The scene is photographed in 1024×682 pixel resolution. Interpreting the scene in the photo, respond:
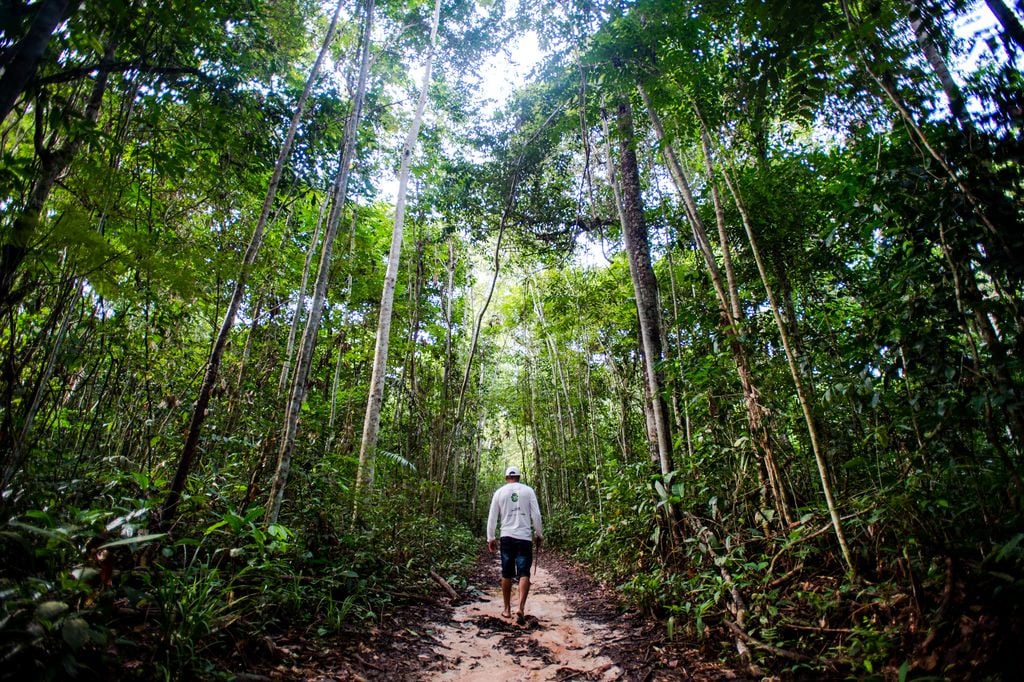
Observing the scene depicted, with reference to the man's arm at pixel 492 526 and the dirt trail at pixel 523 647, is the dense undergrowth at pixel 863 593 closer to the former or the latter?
the dirt trail at pixel 523 647

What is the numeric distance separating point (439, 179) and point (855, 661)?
32.2 ft

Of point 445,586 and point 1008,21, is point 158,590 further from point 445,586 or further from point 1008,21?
point 1008,21

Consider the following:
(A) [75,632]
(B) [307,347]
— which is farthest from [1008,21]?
(B) [307,347]

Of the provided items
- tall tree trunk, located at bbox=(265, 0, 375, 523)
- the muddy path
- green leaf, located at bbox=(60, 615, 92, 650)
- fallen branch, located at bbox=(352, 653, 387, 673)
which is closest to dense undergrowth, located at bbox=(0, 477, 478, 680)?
green leaf, located at bbox=(60, 615, 92, 650)

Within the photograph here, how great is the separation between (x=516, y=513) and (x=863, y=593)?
364 centimetres

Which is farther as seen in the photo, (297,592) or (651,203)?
(651,203)

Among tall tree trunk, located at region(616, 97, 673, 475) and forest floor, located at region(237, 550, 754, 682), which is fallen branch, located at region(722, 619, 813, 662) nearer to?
forest floor, located at region(237, 550, 754, 682)

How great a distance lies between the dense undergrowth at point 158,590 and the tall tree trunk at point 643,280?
11.7 feet

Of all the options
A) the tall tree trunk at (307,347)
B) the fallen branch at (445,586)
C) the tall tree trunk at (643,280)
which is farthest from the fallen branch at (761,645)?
the tall tree trunk at (307,347)

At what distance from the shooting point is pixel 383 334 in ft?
24.9

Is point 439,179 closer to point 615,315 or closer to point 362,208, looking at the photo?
point 362,208

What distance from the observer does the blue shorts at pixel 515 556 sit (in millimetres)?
5289

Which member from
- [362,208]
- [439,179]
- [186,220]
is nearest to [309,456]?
[186,220]

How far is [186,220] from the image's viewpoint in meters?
→ 5.37
